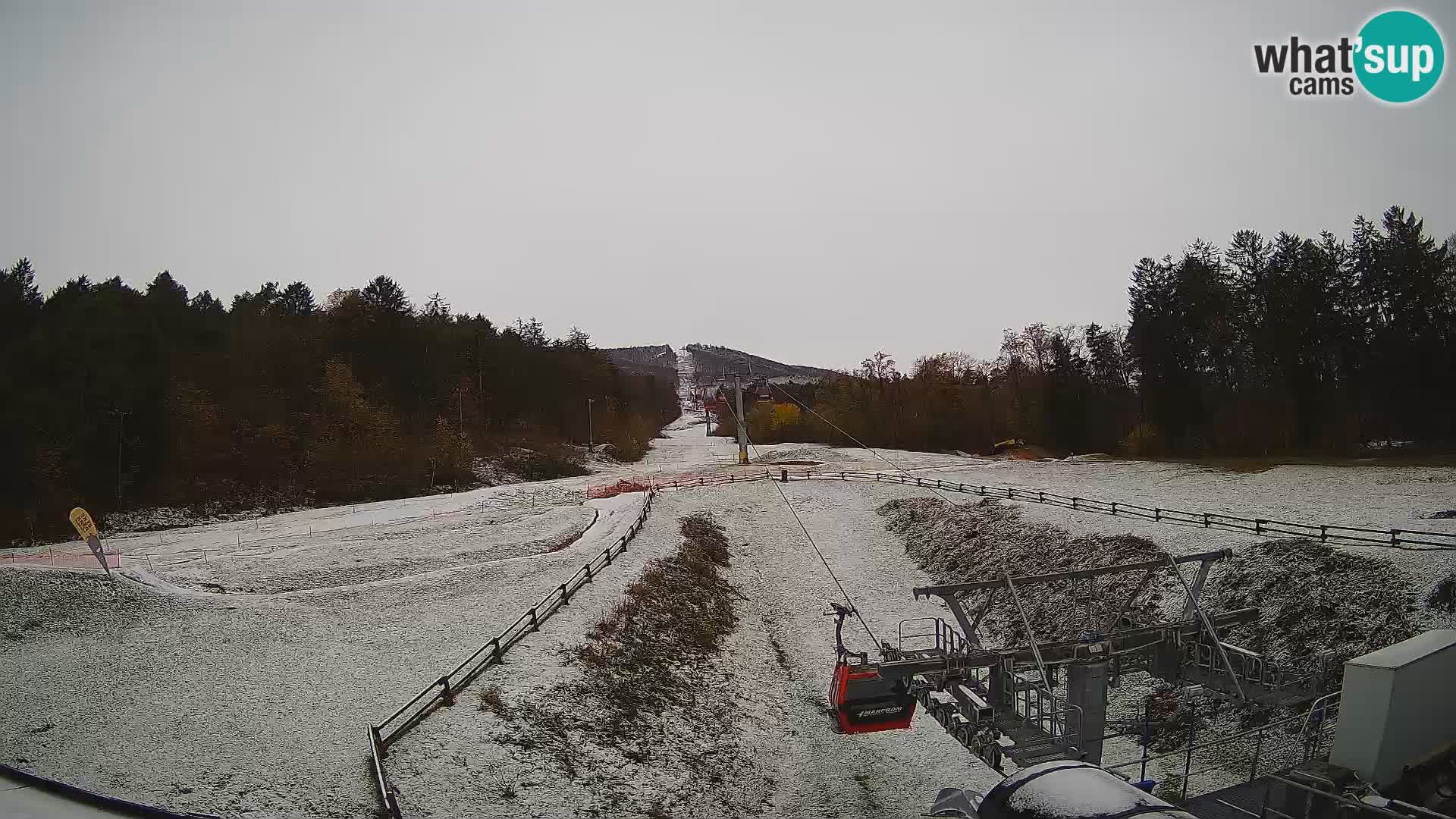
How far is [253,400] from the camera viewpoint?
67.7 meters

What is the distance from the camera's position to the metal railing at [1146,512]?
2306 centimetres

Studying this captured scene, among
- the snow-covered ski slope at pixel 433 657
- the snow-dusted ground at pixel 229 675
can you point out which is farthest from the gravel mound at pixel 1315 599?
the snow-dusted ground at pixel 229 675

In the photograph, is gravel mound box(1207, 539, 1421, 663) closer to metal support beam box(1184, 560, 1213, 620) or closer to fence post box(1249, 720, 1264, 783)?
fence post box(1249, 720, 1264, 783)

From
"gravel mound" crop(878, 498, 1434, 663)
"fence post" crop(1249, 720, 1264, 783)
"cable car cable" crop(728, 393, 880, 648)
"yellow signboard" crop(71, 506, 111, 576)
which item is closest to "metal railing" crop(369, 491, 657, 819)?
"cable car cable" crop(728, 393, 880, 648)

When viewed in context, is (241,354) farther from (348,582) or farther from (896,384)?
(896,384)

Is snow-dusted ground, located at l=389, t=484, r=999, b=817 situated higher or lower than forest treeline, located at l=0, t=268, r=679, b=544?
lower

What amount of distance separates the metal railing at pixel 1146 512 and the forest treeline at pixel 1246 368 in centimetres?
2483

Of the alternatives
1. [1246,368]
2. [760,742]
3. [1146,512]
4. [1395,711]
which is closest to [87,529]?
[760,742]

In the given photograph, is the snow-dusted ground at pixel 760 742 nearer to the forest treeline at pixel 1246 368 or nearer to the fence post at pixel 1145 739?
the fence post at pixel 1145 739

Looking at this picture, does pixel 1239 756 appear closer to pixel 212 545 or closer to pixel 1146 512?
pixel 1146 512

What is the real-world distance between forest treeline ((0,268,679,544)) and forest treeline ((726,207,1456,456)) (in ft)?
160

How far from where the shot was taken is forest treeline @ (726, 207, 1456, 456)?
2058 inches

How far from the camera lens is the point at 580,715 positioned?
61.8 ft

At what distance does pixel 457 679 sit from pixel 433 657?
235 centimetres
